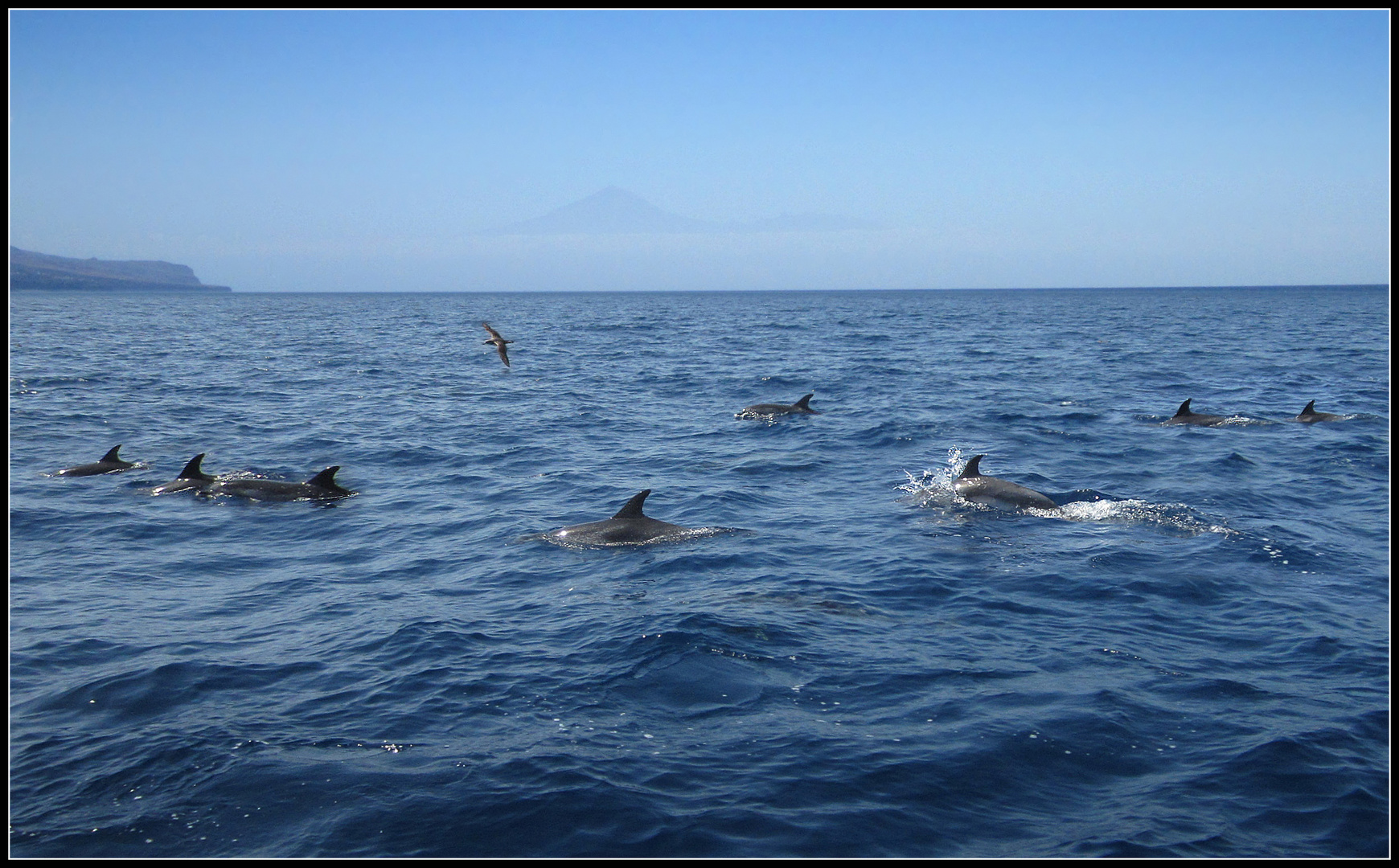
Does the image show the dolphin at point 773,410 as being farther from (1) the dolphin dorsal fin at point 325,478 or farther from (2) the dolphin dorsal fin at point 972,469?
(1) the dolphin dorsal fin at point 325,478

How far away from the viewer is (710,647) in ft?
34.3

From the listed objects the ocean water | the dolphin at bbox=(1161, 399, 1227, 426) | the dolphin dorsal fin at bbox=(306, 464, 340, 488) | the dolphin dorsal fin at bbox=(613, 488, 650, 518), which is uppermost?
the dolphin at bbox=(1161, 399, 1227, 426)

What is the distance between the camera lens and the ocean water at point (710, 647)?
7.30m

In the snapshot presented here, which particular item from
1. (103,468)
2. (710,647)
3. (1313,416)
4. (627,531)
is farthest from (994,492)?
(103,468)

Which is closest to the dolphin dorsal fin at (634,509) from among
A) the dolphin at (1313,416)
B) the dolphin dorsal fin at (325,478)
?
the dolphin dorsal fin at (325,478)

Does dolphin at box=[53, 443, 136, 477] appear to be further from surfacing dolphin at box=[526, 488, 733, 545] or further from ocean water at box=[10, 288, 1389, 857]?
surfacing dolphin at box=[526, 488, 733, 545]

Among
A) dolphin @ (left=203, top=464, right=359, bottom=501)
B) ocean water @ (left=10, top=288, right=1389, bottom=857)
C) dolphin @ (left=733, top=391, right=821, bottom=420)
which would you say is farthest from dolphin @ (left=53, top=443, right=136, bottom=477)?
dolphin @ (left=733, top=391, right=821, bottom=420)

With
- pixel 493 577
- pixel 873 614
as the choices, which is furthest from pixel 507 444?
pixel 873 614

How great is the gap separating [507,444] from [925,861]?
61.7 ft

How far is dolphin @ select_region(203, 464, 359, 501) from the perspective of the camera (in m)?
17.5

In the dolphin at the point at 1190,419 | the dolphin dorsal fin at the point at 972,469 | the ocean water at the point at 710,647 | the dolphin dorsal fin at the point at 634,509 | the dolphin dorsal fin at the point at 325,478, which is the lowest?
the ocean water at the point at 710,647

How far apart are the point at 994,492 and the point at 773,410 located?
1175 cm

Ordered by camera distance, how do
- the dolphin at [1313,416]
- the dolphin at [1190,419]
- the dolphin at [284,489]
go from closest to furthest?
the dolphin at [284,489] < the dolphin at [1190,419] < the dolphin at [1313,416]

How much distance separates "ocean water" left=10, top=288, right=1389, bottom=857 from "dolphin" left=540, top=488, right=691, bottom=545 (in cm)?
45
